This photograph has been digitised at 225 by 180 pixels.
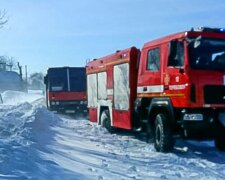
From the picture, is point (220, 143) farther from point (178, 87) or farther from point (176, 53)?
point (176, 53)

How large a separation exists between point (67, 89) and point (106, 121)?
399 inches

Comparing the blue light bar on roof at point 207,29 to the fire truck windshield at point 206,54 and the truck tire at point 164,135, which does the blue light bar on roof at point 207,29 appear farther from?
the truck tire at point 164,135

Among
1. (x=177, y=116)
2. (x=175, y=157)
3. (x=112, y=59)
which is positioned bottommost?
(x=175, y=157)

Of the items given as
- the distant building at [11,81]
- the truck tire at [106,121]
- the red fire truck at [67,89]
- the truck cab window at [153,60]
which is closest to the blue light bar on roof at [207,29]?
the truck cab window at [153,60]

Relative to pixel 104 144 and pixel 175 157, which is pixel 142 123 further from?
pixel 175 157

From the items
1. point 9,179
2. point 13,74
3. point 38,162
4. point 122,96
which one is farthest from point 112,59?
point 13,74

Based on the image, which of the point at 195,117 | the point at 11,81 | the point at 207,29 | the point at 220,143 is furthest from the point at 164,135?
the point at 11,81

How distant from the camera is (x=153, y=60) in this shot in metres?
12.2

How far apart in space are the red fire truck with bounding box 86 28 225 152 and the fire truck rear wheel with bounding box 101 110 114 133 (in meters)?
2.42

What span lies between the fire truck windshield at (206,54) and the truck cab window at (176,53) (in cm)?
25

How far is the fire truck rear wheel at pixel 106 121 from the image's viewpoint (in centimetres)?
1642

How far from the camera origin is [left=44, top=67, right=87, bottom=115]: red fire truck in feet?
86.7

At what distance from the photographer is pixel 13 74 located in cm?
10450

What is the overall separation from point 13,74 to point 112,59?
91.6 meters
